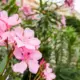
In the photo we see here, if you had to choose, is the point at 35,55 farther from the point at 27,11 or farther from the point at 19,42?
the point at 27,11

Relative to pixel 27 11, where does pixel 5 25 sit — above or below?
above

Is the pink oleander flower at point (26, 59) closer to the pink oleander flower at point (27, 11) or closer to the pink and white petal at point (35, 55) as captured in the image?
the pink and white petal at point (35, 55)

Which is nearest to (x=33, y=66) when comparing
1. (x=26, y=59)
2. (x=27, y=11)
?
(x=26, y=59)

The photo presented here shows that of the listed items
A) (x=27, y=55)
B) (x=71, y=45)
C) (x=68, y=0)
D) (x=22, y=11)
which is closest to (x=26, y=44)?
(x=27, y=55)

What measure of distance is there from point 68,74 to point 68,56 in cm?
18

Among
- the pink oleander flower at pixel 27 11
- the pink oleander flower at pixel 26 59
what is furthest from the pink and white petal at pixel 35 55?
the pink oleander flower at pixel 27 11

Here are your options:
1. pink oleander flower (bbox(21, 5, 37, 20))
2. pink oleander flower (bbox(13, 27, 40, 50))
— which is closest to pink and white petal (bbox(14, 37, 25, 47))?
pink oleander flower (bbox(13, 27, 40, 50))

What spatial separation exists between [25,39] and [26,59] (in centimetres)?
5

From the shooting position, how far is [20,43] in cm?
80

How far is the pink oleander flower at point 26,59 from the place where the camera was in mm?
831

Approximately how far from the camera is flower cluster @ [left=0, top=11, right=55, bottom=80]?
2.69 ft

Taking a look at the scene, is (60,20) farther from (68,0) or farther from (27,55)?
(27,55)

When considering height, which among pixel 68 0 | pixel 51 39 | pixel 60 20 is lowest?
pixel 51 39

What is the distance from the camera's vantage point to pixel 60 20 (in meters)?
2.63
